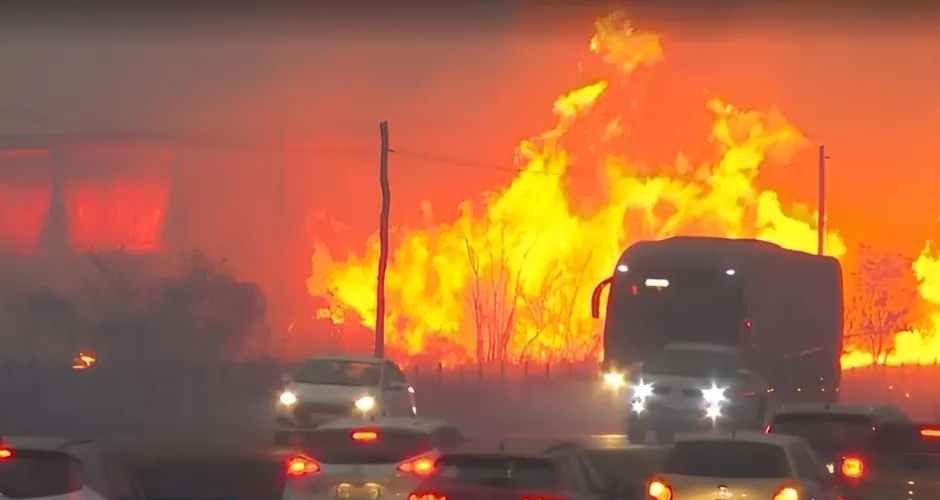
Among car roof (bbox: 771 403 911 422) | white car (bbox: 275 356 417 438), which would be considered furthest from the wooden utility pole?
car roof (bbox: 771 403 911 422)

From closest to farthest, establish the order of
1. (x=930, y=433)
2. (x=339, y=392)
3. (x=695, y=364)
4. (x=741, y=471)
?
1. (x=741, y=471)
2. (x=930, y=433)
3. (x=339, y=392)
4. (x=695, y=364)

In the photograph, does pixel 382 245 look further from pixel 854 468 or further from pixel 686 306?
pixel 854 468

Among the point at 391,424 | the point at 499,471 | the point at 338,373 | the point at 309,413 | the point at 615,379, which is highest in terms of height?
the point at 615,379

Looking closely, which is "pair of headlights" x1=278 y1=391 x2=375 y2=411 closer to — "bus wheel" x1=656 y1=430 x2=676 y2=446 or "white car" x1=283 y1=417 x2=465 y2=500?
"bus wheel" x1=656 y1=430 x2=676 y2=446

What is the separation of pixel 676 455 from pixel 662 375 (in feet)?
47.5

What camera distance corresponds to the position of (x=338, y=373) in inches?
1159

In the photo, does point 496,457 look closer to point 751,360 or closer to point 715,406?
point 715,406

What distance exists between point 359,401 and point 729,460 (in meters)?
13.9

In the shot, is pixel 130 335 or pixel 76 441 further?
pixel 130 335

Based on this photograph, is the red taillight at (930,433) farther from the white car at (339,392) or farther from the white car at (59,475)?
the white car at (339,392)

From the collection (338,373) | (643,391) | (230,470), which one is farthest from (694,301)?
(230,470)

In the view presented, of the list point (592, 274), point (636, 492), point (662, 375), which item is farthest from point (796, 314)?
point (592, 274)

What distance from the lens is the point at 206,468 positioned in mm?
24219

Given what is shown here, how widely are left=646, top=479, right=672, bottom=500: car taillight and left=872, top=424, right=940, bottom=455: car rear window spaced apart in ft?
9.54
